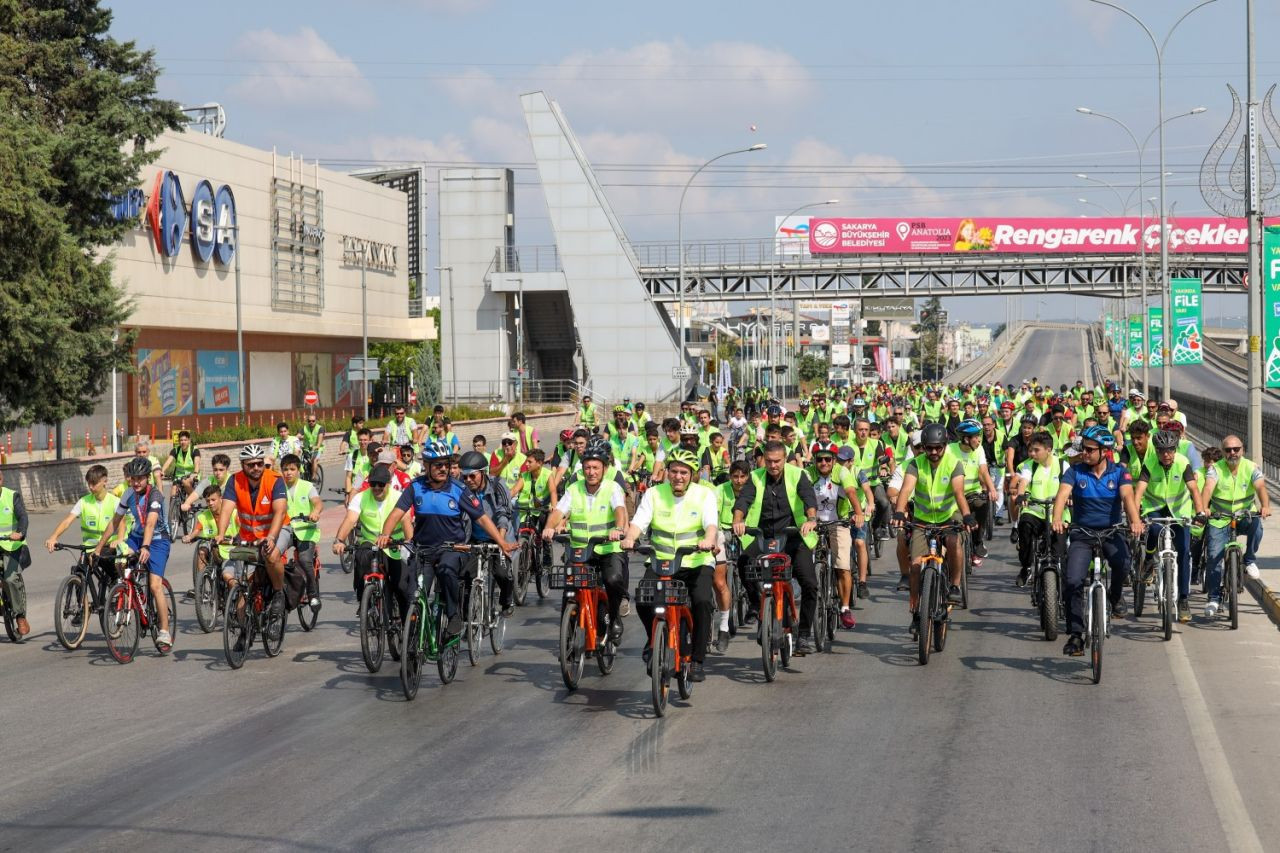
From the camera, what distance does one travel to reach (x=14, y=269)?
90.4ft

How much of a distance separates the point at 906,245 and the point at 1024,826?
6836cm

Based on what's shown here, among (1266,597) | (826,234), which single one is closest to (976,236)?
(826,234)

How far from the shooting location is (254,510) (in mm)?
12609

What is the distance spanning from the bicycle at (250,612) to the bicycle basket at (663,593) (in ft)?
11.7

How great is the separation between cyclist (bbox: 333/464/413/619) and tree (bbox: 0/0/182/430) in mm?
16300

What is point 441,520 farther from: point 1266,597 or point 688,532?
point 1266,597

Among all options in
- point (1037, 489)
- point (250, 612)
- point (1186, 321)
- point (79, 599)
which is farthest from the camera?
point (1186, 321)

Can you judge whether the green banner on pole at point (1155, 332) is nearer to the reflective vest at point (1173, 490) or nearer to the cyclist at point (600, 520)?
the reflective vest at point (1173, 490)

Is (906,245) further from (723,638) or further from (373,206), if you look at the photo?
(723,638)

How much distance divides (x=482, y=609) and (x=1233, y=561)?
651 centimetres

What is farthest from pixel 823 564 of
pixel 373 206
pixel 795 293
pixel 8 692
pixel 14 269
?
pixel 795 293

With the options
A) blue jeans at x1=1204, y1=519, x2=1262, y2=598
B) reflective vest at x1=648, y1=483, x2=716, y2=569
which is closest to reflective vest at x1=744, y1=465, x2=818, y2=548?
reflective vest at x1=648, y1=483, x2=716, y2=569

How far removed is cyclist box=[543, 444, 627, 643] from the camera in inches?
Answer: 436

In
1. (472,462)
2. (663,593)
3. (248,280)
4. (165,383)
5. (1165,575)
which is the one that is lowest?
(1165,575)
